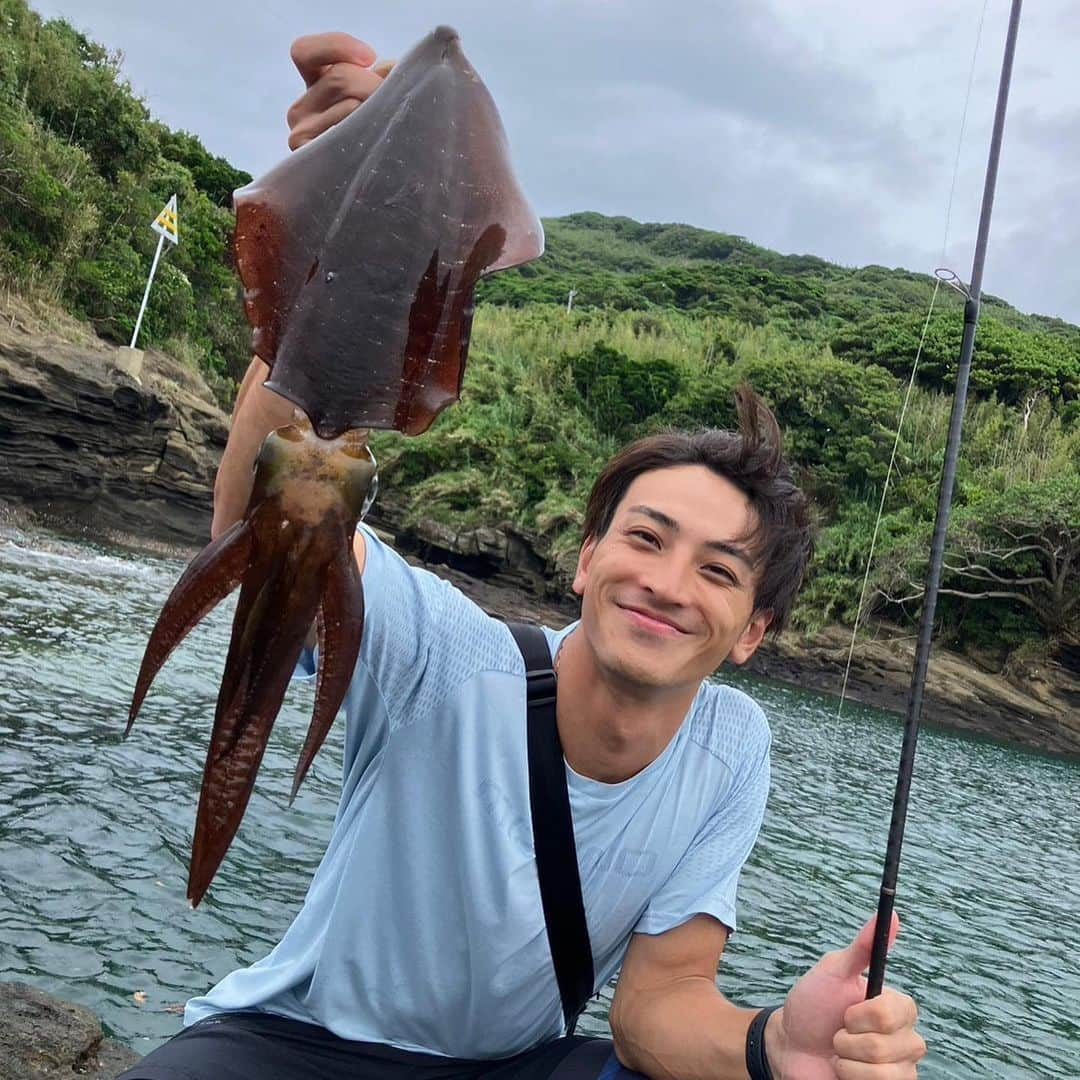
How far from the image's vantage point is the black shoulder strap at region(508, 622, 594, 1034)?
2459mm

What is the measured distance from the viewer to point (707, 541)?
2.61 meters

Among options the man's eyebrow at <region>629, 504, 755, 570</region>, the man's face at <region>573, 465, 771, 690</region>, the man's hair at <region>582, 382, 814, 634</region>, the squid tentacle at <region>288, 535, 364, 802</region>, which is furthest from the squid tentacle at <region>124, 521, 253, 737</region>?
the man's hair at <region>582, 382, 814, 634</region>

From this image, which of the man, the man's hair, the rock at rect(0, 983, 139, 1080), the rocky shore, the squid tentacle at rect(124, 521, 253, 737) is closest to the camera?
the squid tentacle at rect(124, 521, 253, 737)

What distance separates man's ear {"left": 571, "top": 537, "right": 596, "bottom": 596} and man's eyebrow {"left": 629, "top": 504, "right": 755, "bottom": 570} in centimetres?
27

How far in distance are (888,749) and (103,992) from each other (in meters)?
17.7

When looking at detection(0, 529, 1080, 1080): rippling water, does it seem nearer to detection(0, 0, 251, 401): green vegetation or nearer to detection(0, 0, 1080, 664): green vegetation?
detection(0, 0, 1080, 664): green vegetation

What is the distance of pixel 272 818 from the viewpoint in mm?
8398

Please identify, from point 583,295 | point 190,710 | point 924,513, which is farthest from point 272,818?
point 583,295

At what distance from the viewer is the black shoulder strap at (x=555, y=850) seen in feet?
8.07

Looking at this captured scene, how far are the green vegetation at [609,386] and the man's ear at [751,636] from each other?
19.9 metres

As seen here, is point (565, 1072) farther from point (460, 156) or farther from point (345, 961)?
point (460, 156)

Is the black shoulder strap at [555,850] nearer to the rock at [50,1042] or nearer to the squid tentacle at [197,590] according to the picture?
the squid tentacle at [197,590]

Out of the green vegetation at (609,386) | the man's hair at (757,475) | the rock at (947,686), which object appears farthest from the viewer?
the green vegetation at (609,386)

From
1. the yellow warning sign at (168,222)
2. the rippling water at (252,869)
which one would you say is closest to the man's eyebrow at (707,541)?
the rippling water at (252,869)
